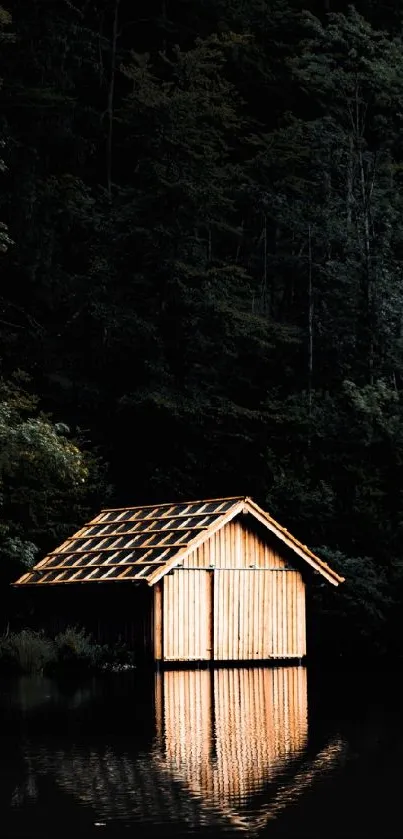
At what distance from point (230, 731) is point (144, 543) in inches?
704

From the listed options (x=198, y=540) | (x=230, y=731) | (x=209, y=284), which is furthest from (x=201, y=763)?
(x=209, y=284)

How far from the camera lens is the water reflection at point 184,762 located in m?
14.9

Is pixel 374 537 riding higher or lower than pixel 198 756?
higher

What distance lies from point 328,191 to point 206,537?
25105mm

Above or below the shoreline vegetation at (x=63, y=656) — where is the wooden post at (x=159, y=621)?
above

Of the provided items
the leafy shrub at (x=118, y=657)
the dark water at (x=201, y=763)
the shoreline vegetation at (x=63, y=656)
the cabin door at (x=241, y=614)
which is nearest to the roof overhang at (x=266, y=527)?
the cabin door at (x=241, y=614)

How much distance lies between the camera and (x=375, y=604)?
4259cm

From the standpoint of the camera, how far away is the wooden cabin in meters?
37.5

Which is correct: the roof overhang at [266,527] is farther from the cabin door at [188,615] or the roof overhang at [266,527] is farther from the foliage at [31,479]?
the foliage at [31,479]

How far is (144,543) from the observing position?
3894 cm

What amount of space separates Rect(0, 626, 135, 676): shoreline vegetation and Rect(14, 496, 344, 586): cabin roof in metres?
1.69

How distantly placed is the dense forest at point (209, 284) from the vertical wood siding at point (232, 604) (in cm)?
539

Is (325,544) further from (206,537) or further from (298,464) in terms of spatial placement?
(206,537)

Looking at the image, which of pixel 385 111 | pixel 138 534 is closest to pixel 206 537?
pixel 138 534
